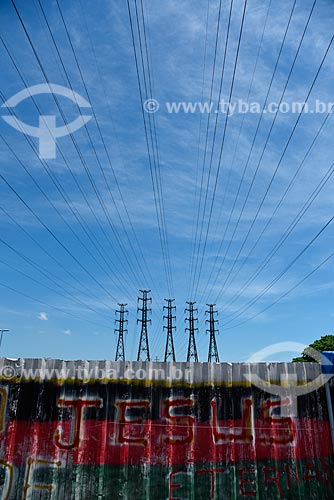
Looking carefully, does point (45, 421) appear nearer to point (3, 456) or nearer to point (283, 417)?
point (3, 456)

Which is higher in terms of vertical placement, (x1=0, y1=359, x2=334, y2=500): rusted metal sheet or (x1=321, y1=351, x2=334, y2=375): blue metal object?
(x1=321, y1=351, x2=334, y2=375): blue metal object

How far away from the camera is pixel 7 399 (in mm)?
6652

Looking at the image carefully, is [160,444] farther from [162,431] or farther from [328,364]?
[328,364]

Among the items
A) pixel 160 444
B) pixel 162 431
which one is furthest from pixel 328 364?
pixel 160 444

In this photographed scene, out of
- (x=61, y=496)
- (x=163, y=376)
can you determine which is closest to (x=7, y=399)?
(x=61, y=496)

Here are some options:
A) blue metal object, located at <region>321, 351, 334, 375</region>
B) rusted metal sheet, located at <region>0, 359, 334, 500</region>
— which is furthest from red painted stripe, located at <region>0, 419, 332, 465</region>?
blue metal object, located at <region>321, 351, 334, 375</region>

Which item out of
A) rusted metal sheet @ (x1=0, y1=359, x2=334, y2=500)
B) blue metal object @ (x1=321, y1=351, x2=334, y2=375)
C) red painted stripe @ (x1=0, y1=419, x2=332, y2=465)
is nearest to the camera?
rusted metal sheet @ (x1=0, y1=359, x2=334, y2=500)

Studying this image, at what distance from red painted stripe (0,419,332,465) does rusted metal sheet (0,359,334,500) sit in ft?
0.05

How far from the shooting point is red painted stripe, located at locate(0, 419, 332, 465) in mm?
6371

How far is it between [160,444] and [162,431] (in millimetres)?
202

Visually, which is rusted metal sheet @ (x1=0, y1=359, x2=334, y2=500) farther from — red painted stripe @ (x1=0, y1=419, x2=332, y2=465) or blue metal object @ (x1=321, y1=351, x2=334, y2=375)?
blue metal object @ (x1=321, y1=351, x2=334, y2=375)

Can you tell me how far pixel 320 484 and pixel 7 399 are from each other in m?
5.46

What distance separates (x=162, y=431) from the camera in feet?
21.2

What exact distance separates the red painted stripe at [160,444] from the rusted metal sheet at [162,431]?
16 millimetres
